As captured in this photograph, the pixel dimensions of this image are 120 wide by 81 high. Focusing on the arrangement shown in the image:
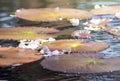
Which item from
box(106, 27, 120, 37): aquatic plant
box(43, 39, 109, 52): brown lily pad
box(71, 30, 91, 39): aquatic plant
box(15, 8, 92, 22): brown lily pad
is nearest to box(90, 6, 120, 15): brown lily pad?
box(15, 8, 92, 22): brown lily pad

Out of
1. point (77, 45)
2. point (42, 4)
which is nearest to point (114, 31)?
point (77, 45)

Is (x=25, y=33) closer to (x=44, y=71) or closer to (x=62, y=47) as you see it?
(x=62, y=47)

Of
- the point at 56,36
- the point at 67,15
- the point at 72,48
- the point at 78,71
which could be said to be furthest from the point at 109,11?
the point at 78,71

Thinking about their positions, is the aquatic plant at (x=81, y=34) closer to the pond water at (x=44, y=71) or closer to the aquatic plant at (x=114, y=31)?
the pond water at (x=44, y=71)

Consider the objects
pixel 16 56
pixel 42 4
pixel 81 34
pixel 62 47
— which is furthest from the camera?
pixel 42 4

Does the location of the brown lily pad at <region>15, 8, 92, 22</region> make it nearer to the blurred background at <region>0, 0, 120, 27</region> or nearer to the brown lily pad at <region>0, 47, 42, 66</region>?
the blurred background at <region>0, 0, 120, 27</region>

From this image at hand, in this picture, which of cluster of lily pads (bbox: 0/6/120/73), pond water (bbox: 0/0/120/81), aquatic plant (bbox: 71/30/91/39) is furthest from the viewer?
aquatic plant (bbox: 71/30/91/39)

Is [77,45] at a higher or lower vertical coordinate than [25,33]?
lower
